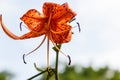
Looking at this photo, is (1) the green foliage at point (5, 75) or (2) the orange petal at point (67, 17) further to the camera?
(1) the green foliage at point (5, 75)

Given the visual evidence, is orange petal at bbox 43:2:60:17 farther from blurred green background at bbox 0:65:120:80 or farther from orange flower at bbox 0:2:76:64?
blurred green background at bbox 0:65:120:80

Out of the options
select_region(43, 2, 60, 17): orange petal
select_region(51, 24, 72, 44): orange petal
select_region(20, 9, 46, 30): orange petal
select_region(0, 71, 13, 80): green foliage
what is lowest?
select_region(0, 71, 13, 80): green foliage

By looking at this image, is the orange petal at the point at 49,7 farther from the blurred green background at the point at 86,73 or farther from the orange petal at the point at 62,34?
the blurred green background at the point at 86,73

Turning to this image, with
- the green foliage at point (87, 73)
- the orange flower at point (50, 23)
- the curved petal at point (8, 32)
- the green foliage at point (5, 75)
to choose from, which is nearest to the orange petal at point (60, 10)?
the orange flower at point (50, 23)

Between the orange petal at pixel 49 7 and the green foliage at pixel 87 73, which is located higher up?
the orange petal at pixel 49 7

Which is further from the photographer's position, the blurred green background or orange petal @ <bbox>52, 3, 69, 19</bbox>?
the blurred green background

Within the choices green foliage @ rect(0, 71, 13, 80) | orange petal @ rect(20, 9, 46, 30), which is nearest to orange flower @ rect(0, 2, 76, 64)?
orange petal @ rect(20, 9, 46, 30)

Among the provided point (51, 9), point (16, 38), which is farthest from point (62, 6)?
point (16, 38)

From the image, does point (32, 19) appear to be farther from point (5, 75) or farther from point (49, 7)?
point (5, 75)
